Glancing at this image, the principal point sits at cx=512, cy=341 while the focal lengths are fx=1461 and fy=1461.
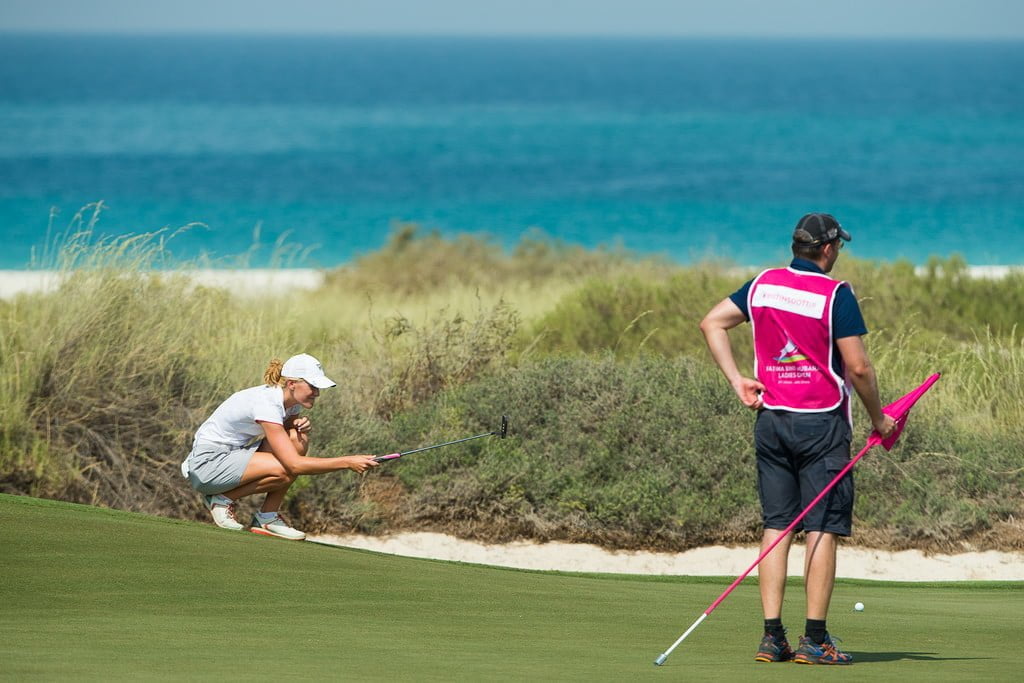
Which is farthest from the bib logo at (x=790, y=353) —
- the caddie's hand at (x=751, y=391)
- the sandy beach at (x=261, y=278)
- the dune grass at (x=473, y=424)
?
the sandy beach at (x=261, y=278)

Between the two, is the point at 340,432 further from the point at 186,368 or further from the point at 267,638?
the point at 267,638

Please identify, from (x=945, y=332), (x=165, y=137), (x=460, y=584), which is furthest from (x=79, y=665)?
(x=165, y=137)

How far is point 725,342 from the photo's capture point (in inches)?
234

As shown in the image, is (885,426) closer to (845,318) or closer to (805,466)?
(805,466)

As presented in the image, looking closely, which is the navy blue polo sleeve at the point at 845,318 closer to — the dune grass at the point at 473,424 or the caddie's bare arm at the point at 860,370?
the caddie's bare arm at the point at 860,370

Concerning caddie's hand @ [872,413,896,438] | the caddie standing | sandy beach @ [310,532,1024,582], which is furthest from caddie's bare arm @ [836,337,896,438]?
sandy beach @ [310,532,1024,582]

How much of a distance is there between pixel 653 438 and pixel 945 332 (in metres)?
5.26

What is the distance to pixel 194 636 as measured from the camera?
18.8 feet

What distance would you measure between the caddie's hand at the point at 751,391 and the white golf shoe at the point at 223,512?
423 cm

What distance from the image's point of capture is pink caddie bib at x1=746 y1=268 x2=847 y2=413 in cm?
555

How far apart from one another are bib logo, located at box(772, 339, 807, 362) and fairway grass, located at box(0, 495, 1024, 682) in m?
1.17

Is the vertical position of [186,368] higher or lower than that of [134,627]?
higher

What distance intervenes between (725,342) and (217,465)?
13.2 feet

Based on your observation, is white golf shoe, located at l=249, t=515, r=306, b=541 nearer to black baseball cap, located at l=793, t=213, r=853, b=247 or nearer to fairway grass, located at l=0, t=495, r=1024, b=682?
fairway grass, located at l=0, t=495, r=1024, b=682
